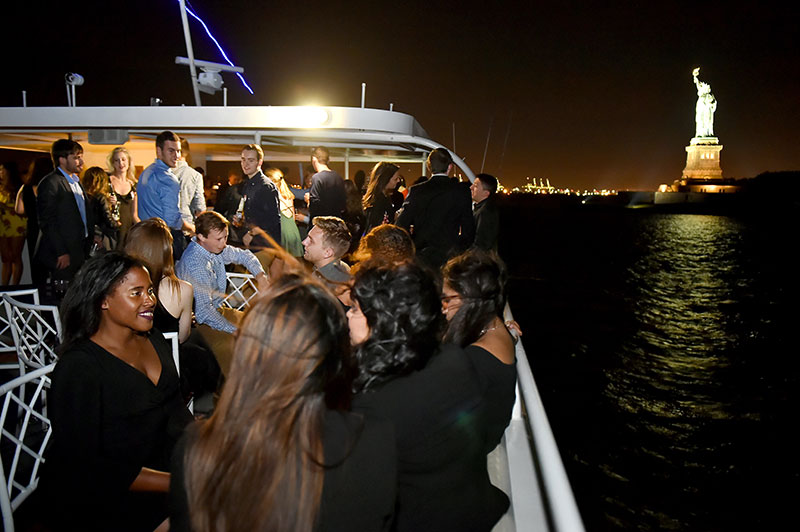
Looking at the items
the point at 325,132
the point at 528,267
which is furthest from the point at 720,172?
the point at 325,132

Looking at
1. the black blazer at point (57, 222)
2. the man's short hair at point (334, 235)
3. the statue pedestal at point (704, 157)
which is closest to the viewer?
the man's short hair at point (334, 235)

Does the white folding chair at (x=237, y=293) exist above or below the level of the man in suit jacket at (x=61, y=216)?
below

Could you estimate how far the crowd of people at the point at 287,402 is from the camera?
4.24 feet

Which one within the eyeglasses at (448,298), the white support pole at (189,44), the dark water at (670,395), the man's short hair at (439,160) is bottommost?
the dark water at (670,395)

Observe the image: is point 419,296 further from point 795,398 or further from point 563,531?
point 795,398

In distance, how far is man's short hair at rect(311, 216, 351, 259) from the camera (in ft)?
12.7

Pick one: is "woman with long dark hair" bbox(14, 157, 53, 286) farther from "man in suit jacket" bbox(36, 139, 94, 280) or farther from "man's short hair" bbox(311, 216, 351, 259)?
"man's short hair" bbox(311, 216, 351, 259)

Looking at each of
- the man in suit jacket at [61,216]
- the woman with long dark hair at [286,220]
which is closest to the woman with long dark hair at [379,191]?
the woman with long dark hair at [286,220]

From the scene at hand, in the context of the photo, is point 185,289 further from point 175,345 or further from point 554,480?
point 554,480

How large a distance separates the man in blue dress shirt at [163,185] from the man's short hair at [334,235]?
6.94 feet

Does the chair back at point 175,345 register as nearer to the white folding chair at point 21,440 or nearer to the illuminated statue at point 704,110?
the white folding chair at point 21,440

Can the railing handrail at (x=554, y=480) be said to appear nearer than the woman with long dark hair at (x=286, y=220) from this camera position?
Yes

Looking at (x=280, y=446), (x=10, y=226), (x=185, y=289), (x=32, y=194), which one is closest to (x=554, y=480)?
(x=280, y=446)

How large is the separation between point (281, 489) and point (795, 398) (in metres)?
16.2
